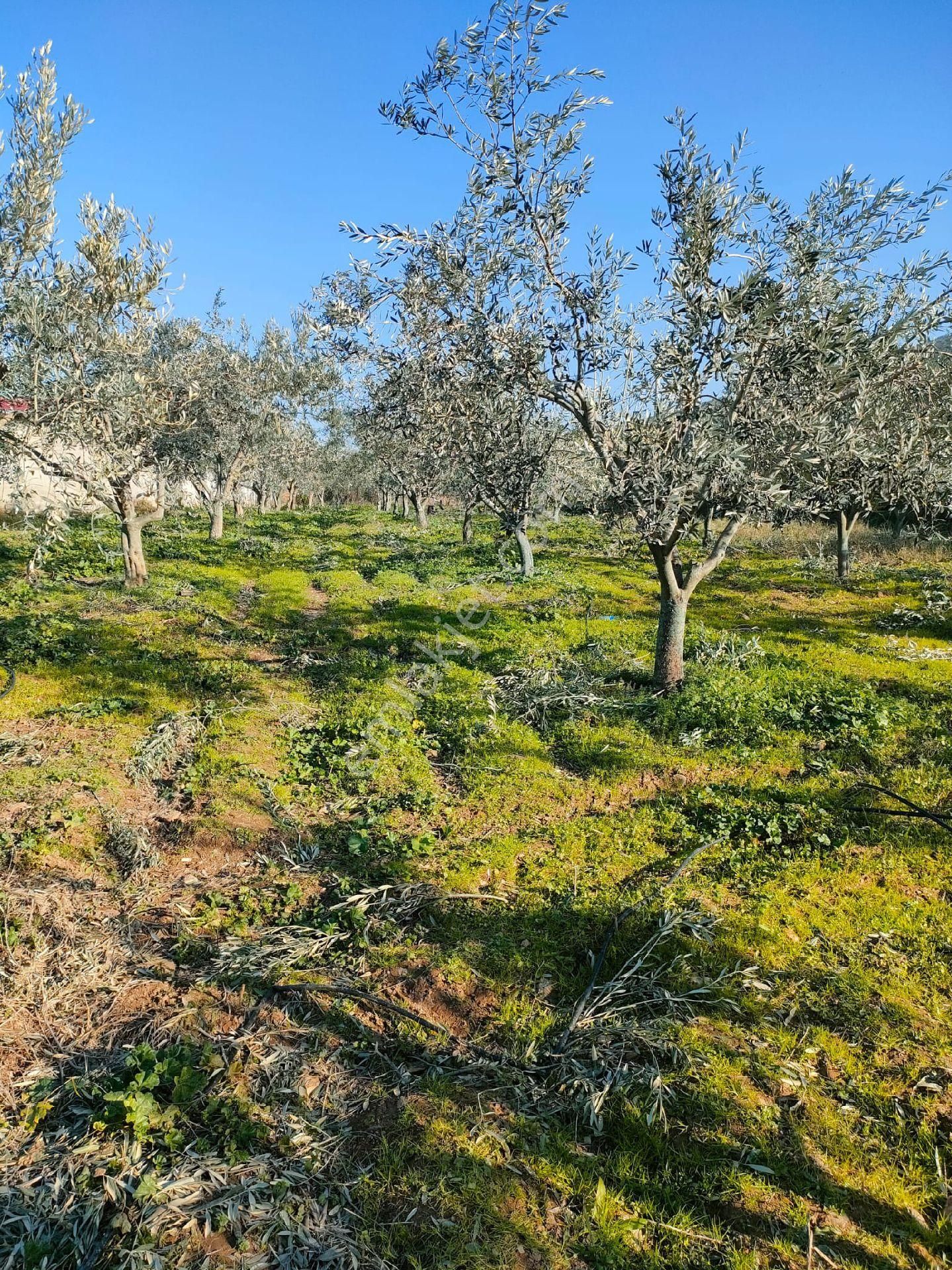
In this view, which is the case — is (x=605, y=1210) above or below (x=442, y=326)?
below

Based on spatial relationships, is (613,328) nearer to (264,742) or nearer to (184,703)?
(264,742)

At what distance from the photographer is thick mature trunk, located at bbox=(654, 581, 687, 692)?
11844 millimetres

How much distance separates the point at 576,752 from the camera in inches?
409

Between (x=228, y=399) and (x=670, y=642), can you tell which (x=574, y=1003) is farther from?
(x=228, y=399)

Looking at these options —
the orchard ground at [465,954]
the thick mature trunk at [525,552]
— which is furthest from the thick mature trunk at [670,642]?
the thick mature trunk at [525,552]

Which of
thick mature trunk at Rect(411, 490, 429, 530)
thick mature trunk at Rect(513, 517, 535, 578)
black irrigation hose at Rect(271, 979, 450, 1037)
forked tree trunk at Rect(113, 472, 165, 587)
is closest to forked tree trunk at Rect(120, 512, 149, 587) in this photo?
forked tree trunk at Rect(113, 472, 165, 587)

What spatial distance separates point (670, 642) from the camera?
476 inches

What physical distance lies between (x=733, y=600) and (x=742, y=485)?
1139 cm

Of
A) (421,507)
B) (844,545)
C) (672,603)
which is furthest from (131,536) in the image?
(844,545)

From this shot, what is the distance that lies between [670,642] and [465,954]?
7.42 m

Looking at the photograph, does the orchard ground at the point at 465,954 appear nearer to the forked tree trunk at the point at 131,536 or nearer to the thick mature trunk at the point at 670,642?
the thick mature trunk at the point at 670,642

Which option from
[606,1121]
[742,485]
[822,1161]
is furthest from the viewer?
[742,485]

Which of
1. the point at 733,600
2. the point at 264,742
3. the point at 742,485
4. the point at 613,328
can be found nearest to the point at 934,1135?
the point at 742,485

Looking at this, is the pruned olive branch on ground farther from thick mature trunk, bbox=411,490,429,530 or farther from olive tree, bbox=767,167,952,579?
thick mature trunk, bbox=411,490,429,530
